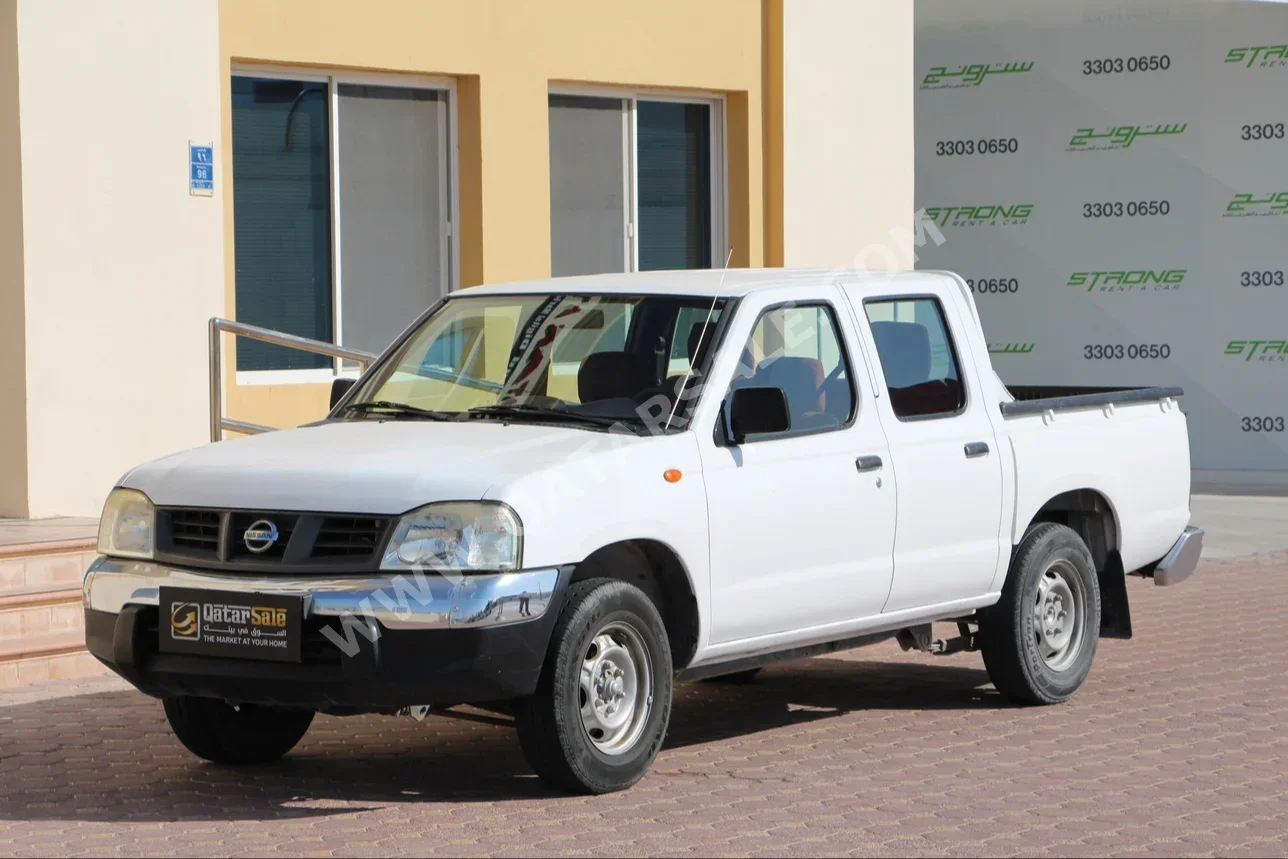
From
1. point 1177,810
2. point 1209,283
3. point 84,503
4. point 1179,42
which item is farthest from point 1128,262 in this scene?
point 1177,810

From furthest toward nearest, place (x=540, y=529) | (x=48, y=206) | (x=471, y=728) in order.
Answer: (x=48, y=206) < (x=471, y=728) < (x=540, y=529)

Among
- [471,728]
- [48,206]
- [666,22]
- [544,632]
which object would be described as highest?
[666,22]

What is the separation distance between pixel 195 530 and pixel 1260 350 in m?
17.0

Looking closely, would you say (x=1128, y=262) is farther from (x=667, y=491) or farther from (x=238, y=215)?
(x=667, y=491)

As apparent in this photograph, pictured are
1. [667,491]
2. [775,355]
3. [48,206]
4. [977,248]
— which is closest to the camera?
[667,491]

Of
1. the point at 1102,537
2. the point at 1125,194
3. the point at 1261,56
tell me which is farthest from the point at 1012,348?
the point at 1102,537

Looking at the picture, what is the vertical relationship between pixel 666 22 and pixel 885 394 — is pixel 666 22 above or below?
above

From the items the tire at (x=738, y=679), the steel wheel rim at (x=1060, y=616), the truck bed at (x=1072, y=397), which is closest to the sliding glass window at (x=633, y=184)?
the truck bed at (x=1072, y=397)

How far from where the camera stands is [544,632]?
22.0ft

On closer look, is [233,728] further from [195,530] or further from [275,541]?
[275,541]

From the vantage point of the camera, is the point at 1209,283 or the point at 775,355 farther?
the point at 1209,283

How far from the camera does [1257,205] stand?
2169 centimetres

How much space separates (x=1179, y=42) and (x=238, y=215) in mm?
12889

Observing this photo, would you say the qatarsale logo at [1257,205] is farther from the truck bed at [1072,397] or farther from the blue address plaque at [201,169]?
the blue address plaque at [201,169]
